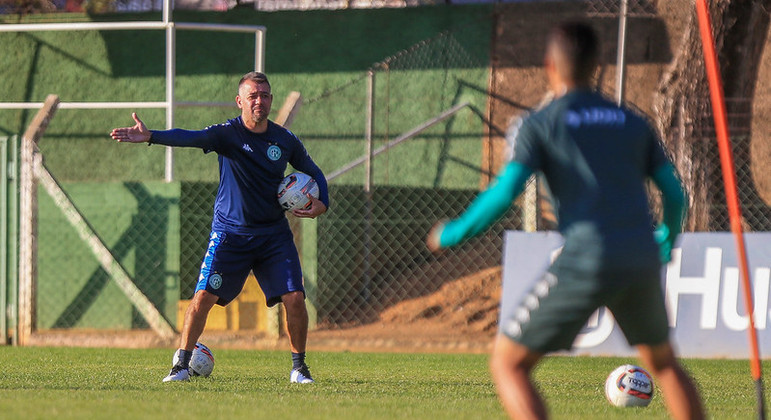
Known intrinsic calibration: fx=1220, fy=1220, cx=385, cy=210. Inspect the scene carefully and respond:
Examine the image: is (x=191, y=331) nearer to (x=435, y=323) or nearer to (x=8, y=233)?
(x=8, y=233)

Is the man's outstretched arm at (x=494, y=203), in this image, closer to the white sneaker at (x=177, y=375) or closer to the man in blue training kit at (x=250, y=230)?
the man in blue training kit at (x=250, y=230)

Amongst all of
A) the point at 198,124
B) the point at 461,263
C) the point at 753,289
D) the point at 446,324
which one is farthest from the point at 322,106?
the point at 753,289

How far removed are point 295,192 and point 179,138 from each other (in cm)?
93

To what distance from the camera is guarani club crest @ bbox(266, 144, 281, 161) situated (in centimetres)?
911

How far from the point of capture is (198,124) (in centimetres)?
1923

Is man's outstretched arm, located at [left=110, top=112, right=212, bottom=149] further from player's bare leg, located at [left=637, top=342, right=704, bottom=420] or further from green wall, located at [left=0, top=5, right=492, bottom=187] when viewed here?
green wall, located at [left=0, top=5, right=492, bottom=187]

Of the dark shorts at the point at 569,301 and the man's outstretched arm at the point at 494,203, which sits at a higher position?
the man's outstretched arm at the point at 494,203

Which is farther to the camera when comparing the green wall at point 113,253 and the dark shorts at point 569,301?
the green wall at point 113,253

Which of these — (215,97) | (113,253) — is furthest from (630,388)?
(215,97)

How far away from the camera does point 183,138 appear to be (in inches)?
348

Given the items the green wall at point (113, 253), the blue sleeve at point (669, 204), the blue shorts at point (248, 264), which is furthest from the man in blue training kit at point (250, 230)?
the green wall at point (113, 253)

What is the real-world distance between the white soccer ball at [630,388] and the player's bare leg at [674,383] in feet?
8.31

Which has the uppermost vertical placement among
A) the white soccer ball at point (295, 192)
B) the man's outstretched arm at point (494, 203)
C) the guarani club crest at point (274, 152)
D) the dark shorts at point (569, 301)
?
the guarani club crest at point (274, 152)

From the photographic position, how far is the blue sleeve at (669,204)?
520 centimetres
